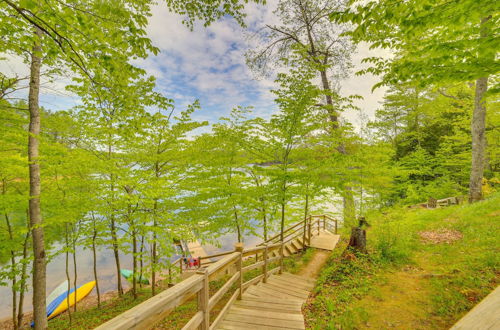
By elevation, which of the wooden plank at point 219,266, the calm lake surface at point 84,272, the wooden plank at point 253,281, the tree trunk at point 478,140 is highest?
the tree trunk at point 478,140

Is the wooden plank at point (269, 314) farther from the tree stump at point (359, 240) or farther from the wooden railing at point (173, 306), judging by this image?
the tree stump at point (359, 240)

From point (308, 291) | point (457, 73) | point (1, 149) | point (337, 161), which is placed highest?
point (457, 73)

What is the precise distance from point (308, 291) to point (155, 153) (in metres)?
7.24

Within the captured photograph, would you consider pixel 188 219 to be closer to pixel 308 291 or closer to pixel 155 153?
pixel 155 153

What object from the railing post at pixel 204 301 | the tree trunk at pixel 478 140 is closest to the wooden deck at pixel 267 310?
the railing post at pixel 204 301

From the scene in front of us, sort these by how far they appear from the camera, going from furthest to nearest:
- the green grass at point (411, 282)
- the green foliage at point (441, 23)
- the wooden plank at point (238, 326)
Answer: the green grass at point (411, 282) < the wooden plank at point (238, 326) < the green foliage at point (441, 23)

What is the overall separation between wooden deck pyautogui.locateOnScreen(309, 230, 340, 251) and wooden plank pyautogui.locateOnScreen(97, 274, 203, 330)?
937cm

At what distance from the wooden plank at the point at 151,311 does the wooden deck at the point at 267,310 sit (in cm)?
160

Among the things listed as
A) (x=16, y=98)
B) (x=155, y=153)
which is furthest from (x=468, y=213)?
(x=16, y=98)

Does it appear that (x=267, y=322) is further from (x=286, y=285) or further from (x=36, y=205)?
(x=36, y=205)

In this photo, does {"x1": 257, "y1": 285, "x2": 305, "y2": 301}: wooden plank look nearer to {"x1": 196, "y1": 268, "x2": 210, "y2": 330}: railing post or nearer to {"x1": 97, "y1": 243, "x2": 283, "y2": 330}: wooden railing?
{"x1": 97, "y1": 243, "x2": 283, "y2": 330}: wooden railing

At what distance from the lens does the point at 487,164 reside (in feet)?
51.1

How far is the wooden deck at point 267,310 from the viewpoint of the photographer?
3264mm

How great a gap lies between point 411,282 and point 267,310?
3849 millimetres
